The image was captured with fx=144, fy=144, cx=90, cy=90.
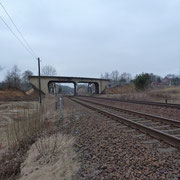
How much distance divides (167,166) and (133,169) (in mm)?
726

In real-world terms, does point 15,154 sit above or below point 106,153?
below

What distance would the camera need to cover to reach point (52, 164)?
147 inches

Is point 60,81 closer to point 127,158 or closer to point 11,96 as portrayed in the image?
point 11,96

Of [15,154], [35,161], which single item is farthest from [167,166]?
[15,154]

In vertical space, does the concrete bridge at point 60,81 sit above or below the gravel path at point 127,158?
above

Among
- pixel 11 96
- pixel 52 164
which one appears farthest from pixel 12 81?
pixel 52 164

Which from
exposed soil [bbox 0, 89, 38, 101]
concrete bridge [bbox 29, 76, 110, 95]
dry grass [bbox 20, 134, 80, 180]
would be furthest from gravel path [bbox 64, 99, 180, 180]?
concrete bridge [bbox 29, 76, 110, 95]

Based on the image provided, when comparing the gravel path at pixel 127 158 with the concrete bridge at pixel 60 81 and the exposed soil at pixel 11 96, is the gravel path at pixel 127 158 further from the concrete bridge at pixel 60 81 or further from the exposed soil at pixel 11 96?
the concrete bridge at pixel 60 81

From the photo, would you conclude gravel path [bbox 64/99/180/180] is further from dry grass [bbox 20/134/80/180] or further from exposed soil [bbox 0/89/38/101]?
exposed soil [bbox 0/89/38/101]

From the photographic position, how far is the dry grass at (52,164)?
3.20 meters

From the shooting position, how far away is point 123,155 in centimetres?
365

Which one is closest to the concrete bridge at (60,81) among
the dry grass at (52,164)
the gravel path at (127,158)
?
the dry grass at (52,164)

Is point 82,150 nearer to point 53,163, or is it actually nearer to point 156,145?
point 53,163

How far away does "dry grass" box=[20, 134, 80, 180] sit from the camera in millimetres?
3201
